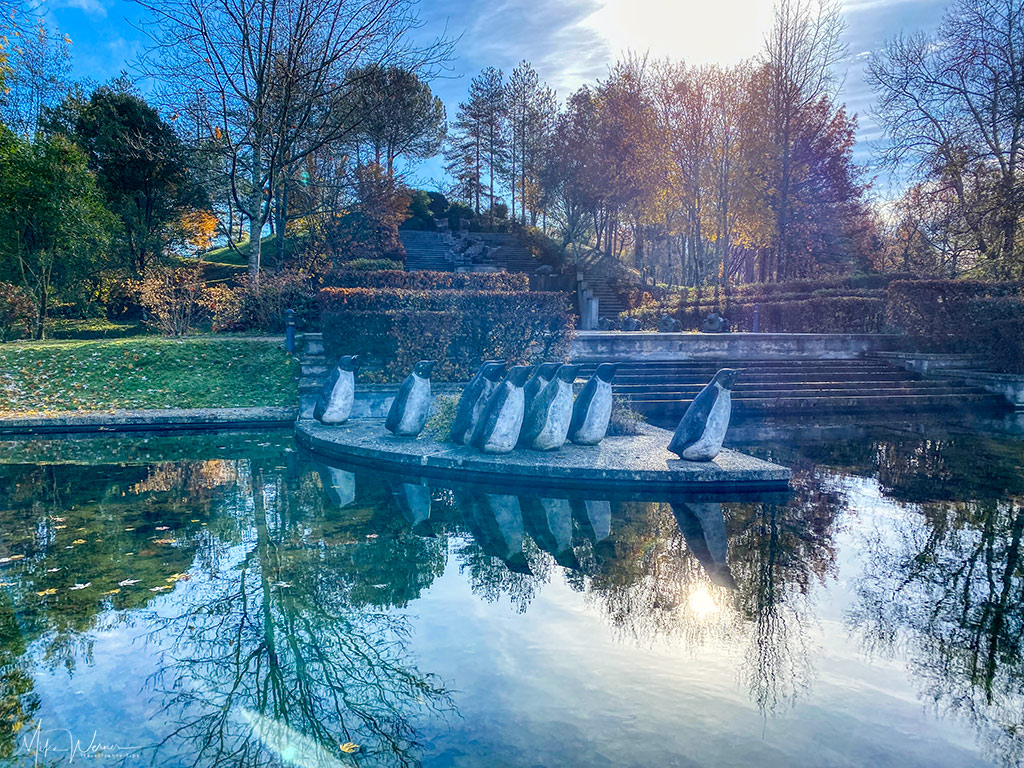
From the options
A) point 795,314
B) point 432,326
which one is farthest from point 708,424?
point 795,314

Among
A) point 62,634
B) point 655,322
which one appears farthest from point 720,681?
point 655,322

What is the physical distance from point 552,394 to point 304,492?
328cm

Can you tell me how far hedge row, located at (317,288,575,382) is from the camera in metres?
12.5

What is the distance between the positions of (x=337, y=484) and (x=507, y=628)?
13.8ft

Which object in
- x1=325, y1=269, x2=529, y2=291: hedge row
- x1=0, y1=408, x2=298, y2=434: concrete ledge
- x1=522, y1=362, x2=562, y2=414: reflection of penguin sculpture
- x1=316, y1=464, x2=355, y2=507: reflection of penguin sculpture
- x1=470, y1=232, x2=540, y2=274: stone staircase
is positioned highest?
x1=470, y1=232, x2=540, y2=274: stone staircase

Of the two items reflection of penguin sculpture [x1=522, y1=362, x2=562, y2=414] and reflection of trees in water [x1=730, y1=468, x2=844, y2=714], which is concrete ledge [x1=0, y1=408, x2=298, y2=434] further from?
reflection of trees in water [x1=730, y1=468, x2=844, y2=714]

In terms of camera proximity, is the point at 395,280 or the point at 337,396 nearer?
the point at 337,396

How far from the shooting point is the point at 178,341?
15.5 metres

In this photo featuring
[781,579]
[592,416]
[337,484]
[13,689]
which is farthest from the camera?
[592,416]

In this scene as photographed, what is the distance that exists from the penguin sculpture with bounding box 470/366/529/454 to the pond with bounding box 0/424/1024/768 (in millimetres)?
889

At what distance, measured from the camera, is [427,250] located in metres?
35.1

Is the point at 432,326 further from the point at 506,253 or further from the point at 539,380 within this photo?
the point at 506,253

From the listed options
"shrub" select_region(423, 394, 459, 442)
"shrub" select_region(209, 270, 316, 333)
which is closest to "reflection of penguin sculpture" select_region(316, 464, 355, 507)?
"shrub" select_region(423, 394, 459, 442)

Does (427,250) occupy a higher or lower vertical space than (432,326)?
higher
